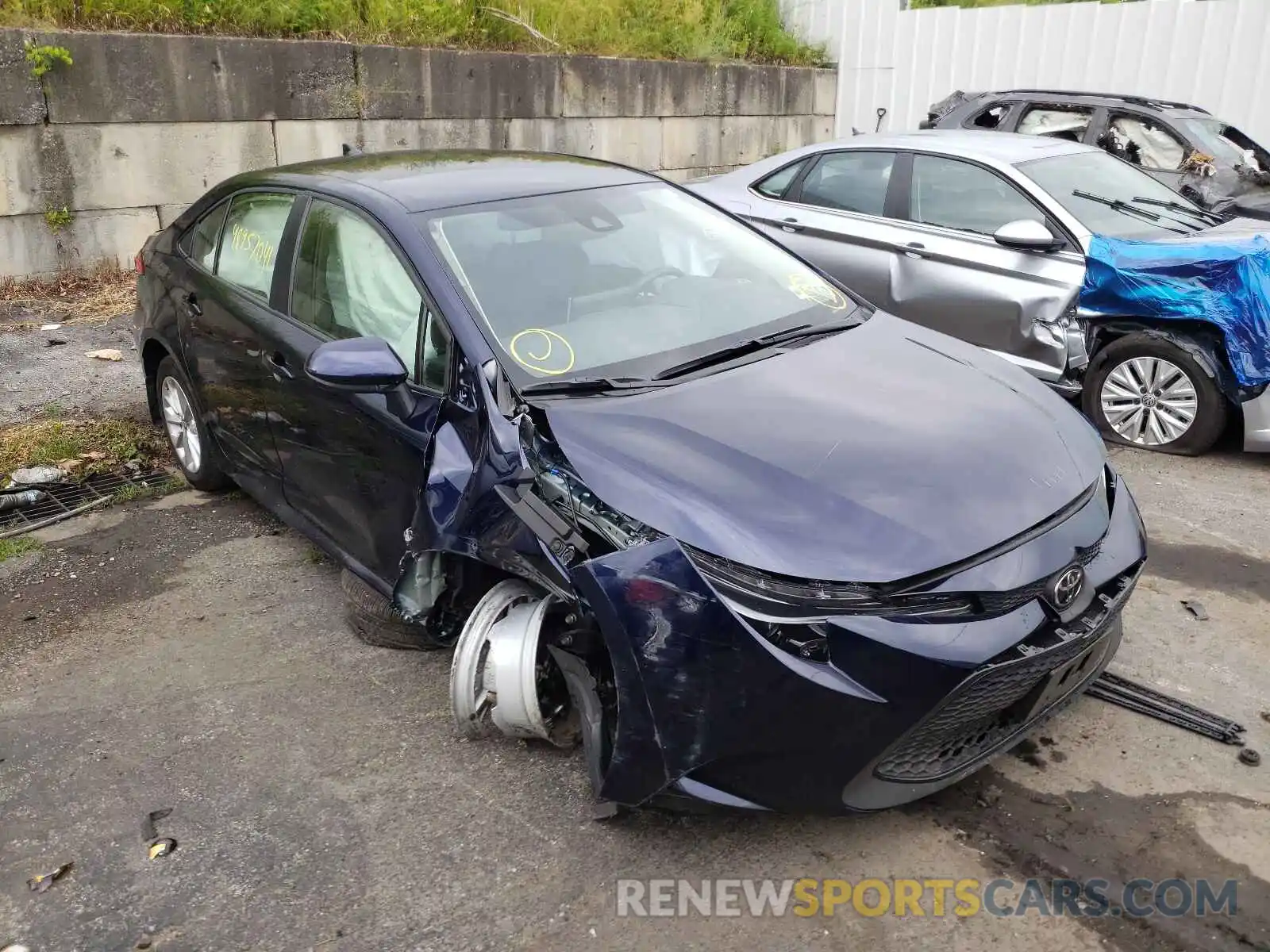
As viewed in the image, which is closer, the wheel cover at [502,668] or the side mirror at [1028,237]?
the wheel cover at [502,668]

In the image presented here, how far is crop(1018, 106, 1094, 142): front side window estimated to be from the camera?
868cm

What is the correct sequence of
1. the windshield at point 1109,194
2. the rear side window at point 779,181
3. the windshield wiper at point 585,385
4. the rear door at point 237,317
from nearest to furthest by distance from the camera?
1. the windshield wiper at point 585,385
2. the rear door at point 237,317
3. the windshield at point 1109,194
4. the rear side window at point 779,181

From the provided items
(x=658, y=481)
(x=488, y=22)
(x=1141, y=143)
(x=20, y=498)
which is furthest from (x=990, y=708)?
(x=488, y=22)

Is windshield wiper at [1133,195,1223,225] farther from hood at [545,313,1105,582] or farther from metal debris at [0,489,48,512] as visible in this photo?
metal debris at [0,489,48,512]

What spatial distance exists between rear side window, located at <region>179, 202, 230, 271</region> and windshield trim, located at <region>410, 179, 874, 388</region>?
1.55 metres

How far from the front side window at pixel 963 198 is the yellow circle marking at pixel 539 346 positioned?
3.47m

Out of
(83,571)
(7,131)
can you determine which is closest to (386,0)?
(7,131)

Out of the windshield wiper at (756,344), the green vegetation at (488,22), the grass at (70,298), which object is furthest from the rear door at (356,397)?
the green vegetation at (488,22)

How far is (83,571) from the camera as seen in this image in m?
4.49

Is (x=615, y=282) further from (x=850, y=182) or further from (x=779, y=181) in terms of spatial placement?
(x=779, y=181)

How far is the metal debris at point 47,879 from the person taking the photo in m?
2.75

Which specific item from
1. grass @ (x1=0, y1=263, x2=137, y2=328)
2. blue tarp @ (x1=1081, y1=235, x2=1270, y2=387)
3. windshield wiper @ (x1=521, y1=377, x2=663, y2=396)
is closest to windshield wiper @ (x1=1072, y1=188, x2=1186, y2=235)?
blue tarp @ (x1=1081, y1=235, x2=1270, y2=387)

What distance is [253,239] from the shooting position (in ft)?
14.3

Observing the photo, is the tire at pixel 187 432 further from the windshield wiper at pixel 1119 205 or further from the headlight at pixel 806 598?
the windshield wiper at pixel 1119 205
